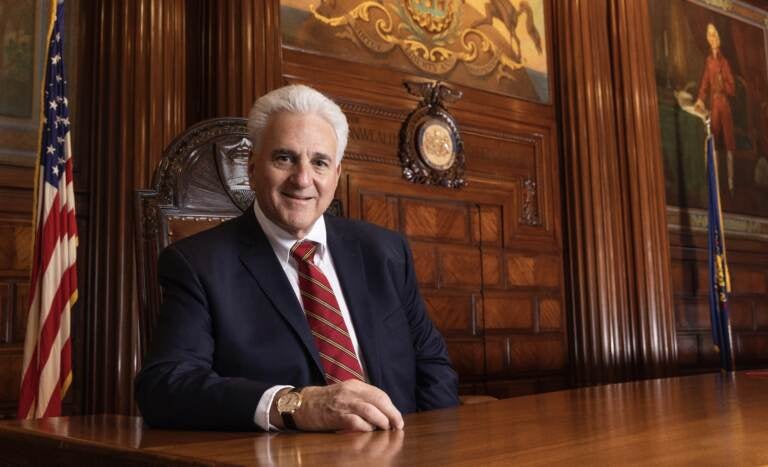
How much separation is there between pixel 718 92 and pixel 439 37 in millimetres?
3602

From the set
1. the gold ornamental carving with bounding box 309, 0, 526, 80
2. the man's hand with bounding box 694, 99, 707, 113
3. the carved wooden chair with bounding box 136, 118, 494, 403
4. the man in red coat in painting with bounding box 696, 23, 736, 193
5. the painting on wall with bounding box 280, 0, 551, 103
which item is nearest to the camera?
the carved wooden chair with bounding box 136, 118, 494, 403

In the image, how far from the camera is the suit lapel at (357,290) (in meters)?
2.19

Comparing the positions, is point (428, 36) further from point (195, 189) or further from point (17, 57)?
point (195, 189)

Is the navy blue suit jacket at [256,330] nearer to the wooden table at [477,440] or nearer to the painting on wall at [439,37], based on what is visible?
the wooden table at [477,440]

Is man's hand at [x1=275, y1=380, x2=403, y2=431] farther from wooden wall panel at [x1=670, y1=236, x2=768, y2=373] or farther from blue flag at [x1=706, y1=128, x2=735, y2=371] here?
wooden wall panel at [x1=670, y1=236, x2=768, y2=373]

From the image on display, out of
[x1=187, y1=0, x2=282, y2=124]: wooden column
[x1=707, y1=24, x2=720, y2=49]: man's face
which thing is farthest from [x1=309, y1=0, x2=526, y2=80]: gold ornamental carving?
[x1=707, y1=24, x2=720, y2=49]: man's face

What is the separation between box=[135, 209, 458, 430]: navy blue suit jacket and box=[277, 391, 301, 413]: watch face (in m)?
0.06

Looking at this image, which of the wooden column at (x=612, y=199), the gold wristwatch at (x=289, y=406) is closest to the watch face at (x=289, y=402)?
the gold wristwatch at (x=289, y=406)

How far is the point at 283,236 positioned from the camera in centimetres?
234

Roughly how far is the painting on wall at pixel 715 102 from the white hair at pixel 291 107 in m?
6.16

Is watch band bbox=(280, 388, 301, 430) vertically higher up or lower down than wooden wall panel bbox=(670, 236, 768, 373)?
lower down

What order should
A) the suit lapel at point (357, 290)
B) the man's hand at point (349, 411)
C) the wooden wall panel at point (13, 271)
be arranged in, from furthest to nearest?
the wooden wall panel at point (13, 271), the suit lapel at point (357, 290), the man's hand at point (349, 411)

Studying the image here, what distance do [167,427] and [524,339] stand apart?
525cm

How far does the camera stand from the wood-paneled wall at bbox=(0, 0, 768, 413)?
4.42 meters
